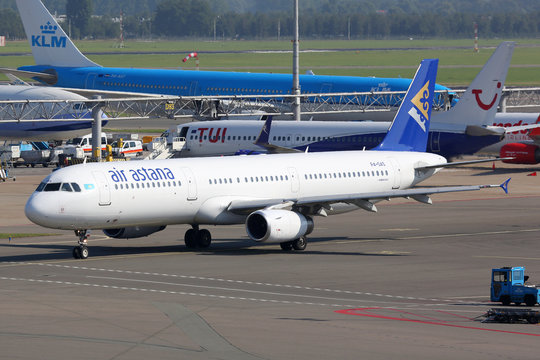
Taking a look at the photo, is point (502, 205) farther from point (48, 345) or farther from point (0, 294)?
point (48, 345)

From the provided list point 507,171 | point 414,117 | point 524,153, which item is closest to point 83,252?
point 414,117

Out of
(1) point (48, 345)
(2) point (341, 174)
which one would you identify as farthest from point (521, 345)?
(2) point (341, 174)

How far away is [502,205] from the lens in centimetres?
6738

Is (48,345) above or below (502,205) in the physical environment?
above

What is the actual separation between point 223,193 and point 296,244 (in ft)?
13.0

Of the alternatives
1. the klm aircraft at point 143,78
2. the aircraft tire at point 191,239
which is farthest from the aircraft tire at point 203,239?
the klm aircraft at point 143,78

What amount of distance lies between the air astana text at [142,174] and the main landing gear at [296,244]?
240 inches

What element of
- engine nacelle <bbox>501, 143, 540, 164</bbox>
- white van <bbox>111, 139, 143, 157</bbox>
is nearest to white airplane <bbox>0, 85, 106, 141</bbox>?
white van <bbox>111, 139, 143, 157</bbox>

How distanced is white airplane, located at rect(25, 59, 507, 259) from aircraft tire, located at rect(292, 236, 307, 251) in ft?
0.18

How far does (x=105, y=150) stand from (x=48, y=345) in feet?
232

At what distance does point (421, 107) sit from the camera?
58.7 m

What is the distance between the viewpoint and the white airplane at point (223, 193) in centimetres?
4388

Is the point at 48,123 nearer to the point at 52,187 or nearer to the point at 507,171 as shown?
the point at 507,171

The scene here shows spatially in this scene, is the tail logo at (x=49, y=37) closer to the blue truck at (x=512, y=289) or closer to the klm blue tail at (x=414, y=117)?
the klm blue tail at (x=414, y=117)
